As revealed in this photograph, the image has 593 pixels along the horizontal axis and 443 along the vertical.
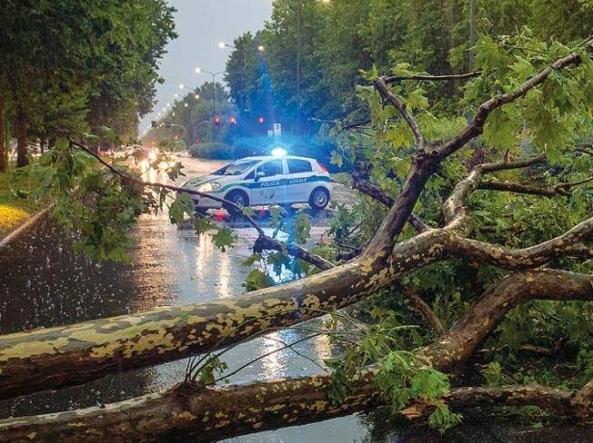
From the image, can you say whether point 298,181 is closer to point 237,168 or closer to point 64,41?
point 237,168

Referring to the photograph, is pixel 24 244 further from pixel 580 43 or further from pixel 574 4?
pixel 574 4

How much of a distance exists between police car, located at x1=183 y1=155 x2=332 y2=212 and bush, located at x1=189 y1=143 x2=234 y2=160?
54.1 m

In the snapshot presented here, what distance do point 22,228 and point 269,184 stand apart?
7.14 metres

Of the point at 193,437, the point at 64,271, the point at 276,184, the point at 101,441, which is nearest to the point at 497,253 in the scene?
the point at 193,437

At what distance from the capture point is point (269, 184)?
21016 mm

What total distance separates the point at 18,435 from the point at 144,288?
712 cm

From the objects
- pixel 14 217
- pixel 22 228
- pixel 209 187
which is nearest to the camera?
pixel 22 228

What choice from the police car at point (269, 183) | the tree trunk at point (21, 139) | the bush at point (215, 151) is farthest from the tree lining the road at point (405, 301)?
the bush at point (215, 151)

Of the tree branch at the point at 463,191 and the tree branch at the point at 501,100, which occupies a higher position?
the tree branch at the point at 501,100

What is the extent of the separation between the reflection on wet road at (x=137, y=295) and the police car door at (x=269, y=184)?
382cm

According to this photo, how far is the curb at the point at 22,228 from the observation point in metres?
14.7

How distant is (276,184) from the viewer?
69.9 ft

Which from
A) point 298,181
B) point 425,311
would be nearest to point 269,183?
point 298,181

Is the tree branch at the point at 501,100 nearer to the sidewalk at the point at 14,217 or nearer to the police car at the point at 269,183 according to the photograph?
the sidewalk at the point at 14,217
